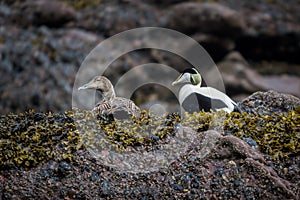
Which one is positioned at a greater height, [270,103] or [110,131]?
[270,103]

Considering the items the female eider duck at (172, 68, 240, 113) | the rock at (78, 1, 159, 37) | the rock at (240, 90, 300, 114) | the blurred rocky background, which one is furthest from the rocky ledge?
the rock at (78, 1, 159, 37)

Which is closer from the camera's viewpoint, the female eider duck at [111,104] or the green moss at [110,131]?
the green moss at [110,131]

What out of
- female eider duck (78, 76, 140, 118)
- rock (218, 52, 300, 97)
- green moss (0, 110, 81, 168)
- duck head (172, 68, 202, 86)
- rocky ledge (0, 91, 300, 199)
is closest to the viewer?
rocky ledge (0, 91, 300, 199)

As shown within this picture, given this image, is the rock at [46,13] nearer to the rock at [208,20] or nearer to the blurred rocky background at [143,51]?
the blurred rocky background at [143,51]

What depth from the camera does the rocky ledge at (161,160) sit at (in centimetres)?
372

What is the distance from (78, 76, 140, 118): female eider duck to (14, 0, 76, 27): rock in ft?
26.6

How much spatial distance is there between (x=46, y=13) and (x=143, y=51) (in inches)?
102


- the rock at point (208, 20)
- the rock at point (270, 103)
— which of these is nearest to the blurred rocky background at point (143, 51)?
the rock at point (208, 20)

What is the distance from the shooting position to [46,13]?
12406mm

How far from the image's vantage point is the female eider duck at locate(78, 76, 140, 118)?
4215 mm

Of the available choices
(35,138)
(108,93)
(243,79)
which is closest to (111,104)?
(108,93)

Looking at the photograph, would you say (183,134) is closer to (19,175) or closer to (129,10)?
(19,175)

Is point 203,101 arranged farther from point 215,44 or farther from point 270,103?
point 215,44

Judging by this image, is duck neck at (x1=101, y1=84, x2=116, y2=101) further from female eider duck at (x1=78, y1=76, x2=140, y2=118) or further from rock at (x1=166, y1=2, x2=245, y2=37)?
rock at (x1=166, y1=2, x2=245, y2=37)
